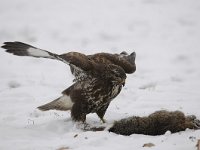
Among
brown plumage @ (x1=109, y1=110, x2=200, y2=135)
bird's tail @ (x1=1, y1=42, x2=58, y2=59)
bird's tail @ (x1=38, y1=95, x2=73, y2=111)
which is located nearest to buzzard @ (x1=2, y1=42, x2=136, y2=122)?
bird's tail @ (x1=1, y1=42, x2=58, y2=59)

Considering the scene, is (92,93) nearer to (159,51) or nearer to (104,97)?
(104,97)

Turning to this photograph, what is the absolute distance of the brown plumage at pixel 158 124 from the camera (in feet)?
15.2

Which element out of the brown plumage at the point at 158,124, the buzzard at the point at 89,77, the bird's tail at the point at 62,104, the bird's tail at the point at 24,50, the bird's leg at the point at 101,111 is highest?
the bird's tail at the point at 24,50

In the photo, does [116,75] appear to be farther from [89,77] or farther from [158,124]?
[158,124]

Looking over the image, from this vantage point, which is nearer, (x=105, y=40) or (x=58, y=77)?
(x=58, y=77)

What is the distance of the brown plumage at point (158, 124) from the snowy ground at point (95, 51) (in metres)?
0.16

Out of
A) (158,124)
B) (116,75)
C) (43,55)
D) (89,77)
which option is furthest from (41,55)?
(158,124)

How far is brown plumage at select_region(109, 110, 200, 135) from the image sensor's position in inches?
182

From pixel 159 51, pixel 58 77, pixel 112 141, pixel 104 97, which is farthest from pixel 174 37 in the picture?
pixel 112 141

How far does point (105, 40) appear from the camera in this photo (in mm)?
9992

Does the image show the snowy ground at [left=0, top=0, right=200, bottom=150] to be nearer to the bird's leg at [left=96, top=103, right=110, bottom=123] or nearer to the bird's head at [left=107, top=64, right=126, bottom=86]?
the bird's leg at [left=96, top=103, right=110, bottom=123]

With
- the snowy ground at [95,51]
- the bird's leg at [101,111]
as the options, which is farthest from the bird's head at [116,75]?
the snowy ground at [95,51]

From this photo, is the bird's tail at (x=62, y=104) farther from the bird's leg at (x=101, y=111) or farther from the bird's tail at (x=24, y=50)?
the bird's tail at (x=24, y=50)

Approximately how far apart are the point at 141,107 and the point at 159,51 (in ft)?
11.0
